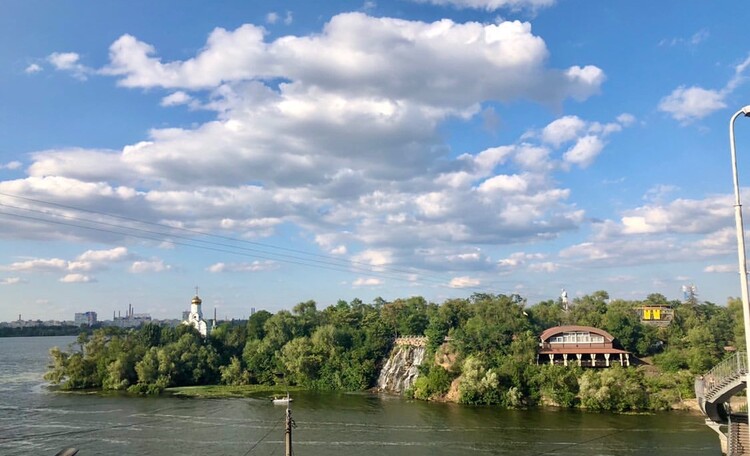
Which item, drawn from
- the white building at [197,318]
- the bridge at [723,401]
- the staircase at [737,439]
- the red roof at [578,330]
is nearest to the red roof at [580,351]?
the red roof at [578,330]

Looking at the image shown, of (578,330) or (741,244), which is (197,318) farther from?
(741,244)

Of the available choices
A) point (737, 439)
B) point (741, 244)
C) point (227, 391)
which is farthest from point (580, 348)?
point (741, 244)

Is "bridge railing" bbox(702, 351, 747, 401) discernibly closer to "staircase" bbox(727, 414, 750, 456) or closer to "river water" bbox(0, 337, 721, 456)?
"staircase" bbox(727, 414, 750, 456)

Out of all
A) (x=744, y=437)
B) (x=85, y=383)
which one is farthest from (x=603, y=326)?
(x=85, y=383)

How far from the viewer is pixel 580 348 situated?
67438 mm

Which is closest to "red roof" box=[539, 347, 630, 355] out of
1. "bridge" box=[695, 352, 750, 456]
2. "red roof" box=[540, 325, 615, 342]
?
"red roof" box=[540, 325, 615, 342]

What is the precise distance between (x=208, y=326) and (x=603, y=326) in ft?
206

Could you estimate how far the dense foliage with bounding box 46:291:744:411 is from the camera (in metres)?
60.2

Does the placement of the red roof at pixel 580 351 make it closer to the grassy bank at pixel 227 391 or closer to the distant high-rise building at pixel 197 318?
the grassy bank at pixel 227 391

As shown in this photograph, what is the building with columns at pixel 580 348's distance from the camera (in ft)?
219

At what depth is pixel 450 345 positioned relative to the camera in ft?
230

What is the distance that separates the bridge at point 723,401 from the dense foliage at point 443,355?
2337 centimetres

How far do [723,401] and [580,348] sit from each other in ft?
118

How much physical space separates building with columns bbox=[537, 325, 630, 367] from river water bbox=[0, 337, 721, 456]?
1219 centimetres
